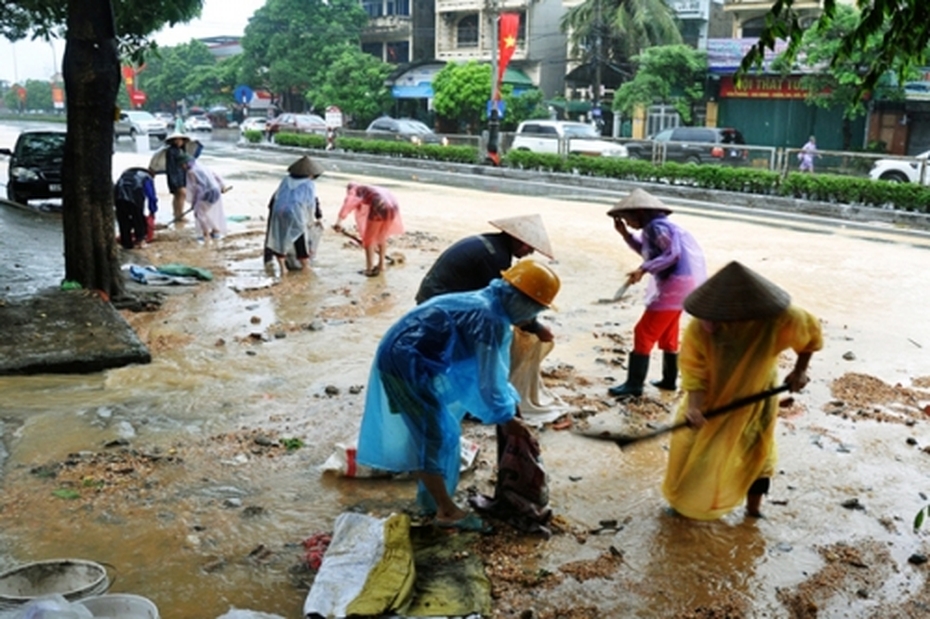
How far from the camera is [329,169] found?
28.5 meters

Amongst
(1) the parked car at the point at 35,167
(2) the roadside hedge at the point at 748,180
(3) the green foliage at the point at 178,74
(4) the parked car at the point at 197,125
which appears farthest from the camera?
(3) the green foliage at the point at 178,74

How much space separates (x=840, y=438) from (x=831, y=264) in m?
8.02

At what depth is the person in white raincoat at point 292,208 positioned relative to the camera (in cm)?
1098

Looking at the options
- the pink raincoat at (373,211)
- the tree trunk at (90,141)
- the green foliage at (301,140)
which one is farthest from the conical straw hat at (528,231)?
the green foliage at (301,140)

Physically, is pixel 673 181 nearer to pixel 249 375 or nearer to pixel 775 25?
pixel 249 375

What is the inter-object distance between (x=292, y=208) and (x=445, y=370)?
7.39 m

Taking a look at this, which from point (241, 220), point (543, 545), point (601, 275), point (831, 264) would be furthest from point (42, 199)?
point (543, 545)

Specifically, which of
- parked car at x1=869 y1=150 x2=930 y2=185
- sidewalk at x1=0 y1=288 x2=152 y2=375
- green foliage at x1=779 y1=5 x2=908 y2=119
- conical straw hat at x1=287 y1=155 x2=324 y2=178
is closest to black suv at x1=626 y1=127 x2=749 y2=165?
parked car at x1=869 y1=150 x2=930 y2=185

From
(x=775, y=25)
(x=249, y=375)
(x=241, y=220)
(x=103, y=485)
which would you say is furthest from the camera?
(x=241, y=220)

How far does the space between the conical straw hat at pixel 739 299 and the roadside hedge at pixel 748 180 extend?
55.7 ft

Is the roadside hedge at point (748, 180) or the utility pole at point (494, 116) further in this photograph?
the utility pole at point (494, 116)

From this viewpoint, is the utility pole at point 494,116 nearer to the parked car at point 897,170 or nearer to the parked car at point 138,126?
the parked car at point 897,170

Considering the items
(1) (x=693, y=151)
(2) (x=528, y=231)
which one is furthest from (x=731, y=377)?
(1) (x=693, y=151)

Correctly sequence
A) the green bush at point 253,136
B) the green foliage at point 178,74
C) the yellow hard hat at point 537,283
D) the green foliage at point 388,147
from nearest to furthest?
the yellow hard hat at point 537,283 → the green foliage at point 388,147 → the green bush at point 253,136 → the green foliage at point 178,74
